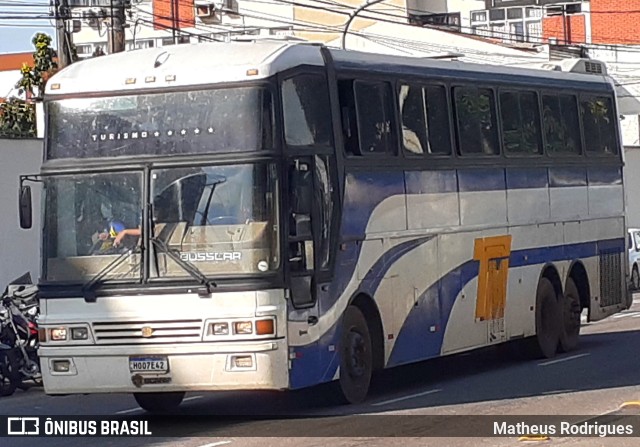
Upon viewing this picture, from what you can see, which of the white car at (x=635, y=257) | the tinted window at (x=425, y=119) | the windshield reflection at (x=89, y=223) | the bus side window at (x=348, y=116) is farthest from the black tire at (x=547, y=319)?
the white car at (x=635, y=257)

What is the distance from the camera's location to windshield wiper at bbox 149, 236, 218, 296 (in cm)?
1294

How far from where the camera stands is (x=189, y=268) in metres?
13.0

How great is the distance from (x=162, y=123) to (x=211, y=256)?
1431 mm

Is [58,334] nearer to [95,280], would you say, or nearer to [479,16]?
[95,280]

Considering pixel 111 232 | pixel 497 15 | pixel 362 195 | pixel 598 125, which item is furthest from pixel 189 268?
pixel 497 15

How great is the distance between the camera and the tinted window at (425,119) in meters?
15.7

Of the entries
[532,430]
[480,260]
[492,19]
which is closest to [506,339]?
[480,260]

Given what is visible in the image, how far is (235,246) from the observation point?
13.0m

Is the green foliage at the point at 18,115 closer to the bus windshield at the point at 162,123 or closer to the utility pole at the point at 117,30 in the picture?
the utility pole at the point at 117,30

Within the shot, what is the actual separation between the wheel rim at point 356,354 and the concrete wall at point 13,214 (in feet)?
47.4

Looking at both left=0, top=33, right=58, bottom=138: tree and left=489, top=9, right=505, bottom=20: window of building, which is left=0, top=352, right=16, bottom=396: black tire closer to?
left=0, top=33, right=58, bottom=138: tree

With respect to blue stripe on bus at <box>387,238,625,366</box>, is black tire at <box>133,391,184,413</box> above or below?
below

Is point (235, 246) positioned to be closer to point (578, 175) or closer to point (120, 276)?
point (120, 276)

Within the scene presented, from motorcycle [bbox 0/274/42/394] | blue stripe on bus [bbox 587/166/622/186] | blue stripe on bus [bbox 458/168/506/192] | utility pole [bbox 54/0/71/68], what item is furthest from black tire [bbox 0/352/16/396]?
utility pole [bbox 54/0/71/68]
